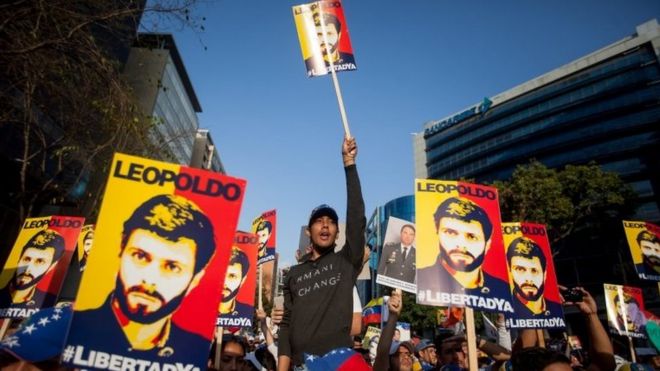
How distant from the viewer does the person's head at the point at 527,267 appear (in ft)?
18.8

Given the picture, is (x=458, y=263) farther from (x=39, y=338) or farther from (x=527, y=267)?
(x=39, y=338)

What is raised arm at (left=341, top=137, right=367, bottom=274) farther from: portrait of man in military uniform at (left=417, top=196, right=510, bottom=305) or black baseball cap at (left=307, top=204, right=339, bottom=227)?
portrait of man in military uniform at (left=417, top=196, right=510, bottom=305)

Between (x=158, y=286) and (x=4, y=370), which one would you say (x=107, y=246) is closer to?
(x=158, y=286)

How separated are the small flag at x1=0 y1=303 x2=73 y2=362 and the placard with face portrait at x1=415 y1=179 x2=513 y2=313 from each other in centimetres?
292

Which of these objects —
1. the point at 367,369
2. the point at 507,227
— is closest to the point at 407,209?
the point at 507,227

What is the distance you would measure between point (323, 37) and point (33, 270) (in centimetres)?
530

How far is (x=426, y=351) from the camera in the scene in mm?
7523

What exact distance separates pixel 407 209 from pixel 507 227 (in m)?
61.4

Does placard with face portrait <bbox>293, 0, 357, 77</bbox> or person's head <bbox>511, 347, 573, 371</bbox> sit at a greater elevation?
placard with face portrait <bbox>293, 0, 357, 77</bbox>

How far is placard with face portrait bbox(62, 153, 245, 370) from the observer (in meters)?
1.77

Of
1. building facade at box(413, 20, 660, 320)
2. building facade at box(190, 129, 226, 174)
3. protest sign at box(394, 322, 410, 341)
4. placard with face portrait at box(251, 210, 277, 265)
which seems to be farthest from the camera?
building facade at box(190, 129, 226, 174)

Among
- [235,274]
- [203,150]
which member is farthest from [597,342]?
[203,150]

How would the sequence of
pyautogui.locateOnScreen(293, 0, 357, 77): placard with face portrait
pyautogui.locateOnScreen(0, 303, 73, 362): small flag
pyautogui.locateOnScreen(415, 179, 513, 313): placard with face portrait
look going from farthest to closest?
pyautogui.locateOnScreen(293, 0, 357, 77): placard with face portrait, pyautogui.locateOnScreen(415, 179, 513, 313): placard with face portrait, pyautogui.locateOnScreen(0, 303, 73, 362): small flag

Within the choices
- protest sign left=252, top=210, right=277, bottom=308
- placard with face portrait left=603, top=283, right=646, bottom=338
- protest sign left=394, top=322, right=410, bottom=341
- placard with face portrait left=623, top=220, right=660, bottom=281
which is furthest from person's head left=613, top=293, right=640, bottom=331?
protest sign left=252, top=210, right=277, bottom=308
